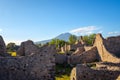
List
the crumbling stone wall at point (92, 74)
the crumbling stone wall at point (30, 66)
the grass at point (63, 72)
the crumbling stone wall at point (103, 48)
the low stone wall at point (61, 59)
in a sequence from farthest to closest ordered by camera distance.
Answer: the low stone wall at point (61, 59) → the crumbling stone wall at point (103, 48) → the grass at point (63, 72) → the crumbling stone wall at point (92, 74) → the crumbling stone wall at point (30, 66)

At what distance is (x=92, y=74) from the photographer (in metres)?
25.8

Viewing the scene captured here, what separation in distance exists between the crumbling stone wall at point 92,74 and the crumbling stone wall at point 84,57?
77.6ft

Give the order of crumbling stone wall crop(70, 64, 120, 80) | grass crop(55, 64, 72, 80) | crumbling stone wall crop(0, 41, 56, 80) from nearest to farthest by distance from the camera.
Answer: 1. crumbling stone wall crop(0, 41, 56, 80)
2. crumbling stone wall crop(70, 64, 120, 80)
3. grass crop(55, 64, 72, 80)

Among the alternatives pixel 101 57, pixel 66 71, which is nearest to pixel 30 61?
pixel 66 71

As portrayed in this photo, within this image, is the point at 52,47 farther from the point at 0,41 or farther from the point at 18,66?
the point at 0,41

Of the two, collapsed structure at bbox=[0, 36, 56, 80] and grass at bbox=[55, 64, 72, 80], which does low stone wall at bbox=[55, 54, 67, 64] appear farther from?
collapsed structure at bbox=[0, 36, 56, 80]

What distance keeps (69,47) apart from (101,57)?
32.3 m

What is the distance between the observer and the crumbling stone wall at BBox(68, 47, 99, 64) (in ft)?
166

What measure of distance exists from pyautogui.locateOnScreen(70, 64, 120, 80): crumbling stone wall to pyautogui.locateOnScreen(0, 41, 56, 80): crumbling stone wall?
5362 millimetres

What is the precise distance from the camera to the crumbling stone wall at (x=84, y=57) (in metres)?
50.5

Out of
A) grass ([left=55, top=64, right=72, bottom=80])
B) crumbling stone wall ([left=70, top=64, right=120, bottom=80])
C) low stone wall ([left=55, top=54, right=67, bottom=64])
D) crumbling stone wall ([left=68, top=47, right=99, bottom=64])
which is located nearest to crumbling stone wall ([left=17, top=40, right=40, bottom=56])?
grass ([left=55, top=64, right=72, bottom=80])

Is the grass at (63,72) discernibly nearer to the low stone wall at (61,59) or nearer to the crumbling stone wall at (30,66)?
the low stone wall at (61,59)

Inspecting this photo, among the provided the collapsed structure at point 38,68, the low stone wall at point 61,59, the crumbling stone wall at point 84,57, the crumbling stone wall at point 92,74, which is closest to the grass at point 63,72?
the low stone wall at point 61,59

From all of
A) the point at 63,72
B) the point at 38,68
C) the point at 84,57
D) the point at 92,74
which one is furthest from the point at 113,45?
the point at 38,68
